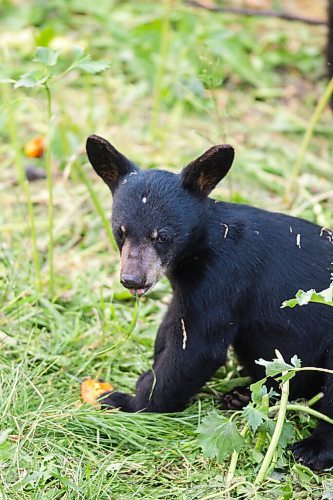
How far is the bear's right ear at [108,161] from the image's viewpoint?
3.62 meters

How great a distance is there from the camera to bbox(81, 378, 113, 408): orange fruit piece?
12.4 ft

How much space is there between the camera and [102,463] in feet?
11.1

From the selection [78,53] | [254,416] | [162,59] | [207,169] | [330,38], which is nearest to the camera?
[254,416]

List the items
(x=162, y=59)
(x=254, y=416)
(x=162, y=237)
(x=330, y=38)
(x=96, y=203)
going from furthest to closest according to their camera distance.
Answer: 1. (x=330, y=38)
2. (x=162, y=59)
3. (x=96, y=203)
4. (x=162, y=237)
5. (x=254, y=416)

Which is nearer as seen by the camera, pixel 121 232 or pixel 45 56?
pixel 121 232

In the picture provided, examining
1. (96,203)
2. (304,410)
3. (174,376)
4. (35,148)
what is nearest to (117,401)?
(174,376)

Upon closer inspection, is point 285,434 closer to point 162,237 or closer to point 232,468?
point 232,468

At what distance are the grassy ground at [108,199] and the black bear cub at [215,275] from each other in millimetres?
197

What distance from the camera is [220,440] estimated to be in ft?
10.5

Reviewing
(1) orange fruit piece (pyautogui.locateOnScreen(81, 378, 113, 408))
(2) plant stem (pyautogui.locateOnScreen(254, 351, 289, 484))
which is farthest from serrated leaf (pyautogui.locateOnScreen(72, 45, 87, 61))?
(2) plant stem (pyautogui.locateOnScreen(254, 351, 289, 484))

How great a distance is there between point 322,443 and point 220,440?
1.65 feet

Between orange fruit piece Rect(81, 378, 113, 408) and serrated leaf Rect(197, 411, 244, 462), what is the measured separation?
0.65 m

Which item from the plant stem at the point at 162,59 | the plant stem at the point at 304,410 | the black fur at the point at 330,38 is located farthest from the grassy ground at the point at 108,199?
the black fur at the point at 330,38

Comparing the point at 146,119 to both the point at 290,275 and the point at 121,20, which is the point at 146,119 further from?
the point at 290,275
